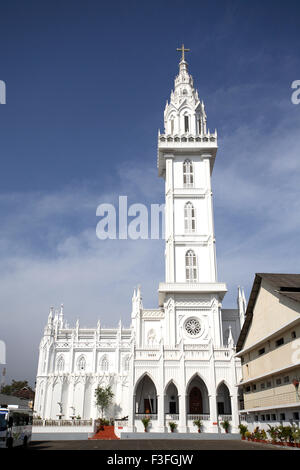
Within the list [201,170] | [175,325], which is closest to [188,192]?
[201,170]

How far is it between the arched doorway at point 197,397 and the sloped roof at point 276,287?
24.7 ft

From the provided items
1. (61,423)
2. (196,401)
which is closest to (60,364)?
(61,423)

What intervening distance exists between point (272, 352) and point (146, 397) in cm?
1830

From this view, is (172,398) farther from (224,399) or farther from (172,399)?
(224,399)

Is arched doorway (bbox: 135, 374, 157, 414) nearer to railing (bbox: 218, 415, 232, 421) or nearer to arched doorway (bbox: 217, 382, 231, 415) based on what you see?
arched doorway (bbox: 217, 382, 231, 415)

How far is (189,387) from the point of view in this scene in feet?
143

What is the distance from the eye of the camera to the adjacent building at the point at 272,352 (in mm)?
27391

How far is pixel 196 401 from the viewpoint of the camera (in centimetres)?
4341

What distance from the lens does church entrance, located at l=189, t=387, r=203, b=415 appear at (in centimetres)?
4294

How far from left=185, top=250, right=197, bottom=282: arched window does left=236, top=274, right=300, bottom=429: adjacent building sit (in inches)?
541

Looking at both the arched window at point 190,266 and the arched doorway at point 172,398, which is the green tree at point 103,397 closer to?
the arched doorway at point 172,398

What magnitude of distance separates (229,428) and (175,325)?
12415 mm

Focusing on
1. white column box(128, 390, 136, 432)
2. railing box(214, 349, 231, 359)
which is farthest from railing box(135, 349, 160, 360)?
railing box(214, 349, 231, 359)

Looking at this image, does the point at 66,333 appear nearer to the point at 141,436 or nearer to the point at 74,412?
the point at 74,412
